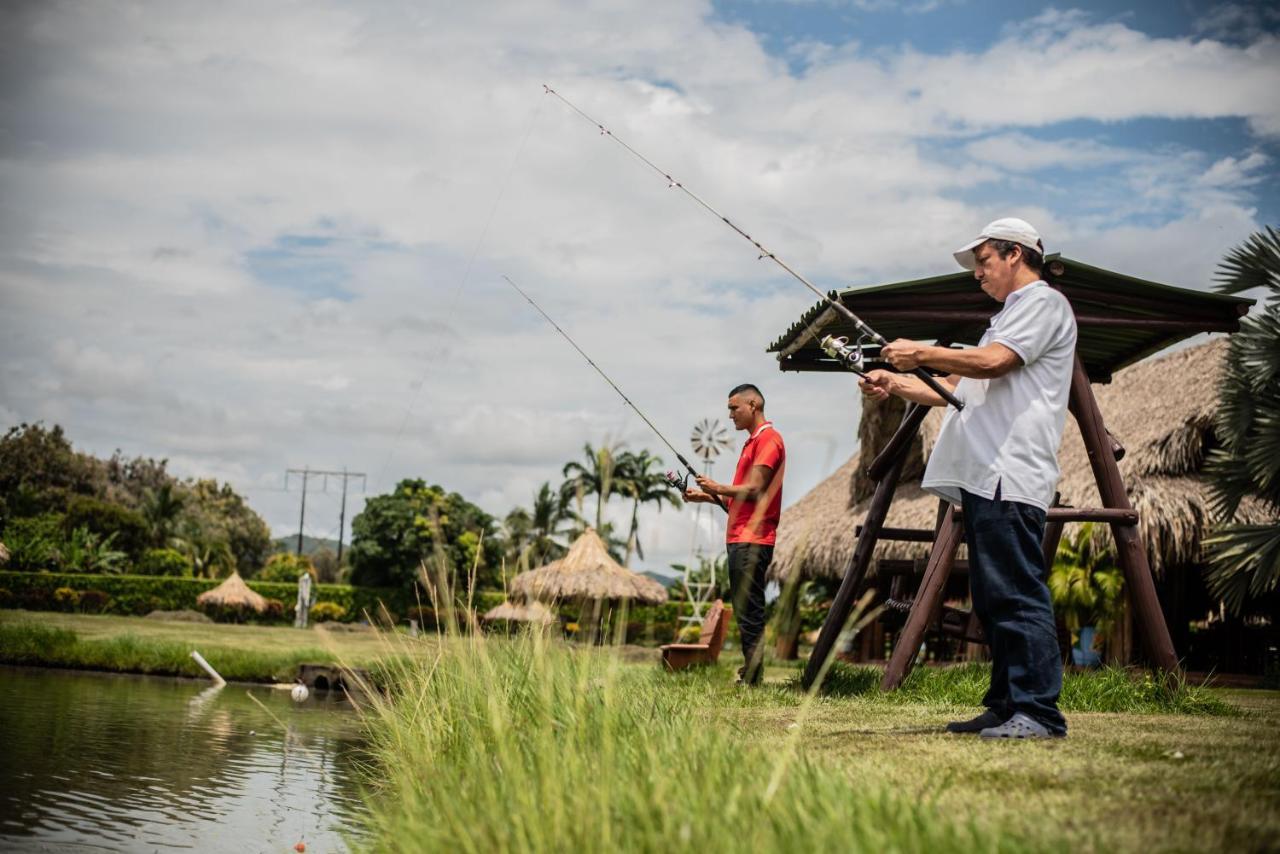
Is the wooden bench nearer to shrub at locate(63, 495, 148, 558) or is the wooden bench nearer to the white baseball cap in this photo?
the white baseball cap

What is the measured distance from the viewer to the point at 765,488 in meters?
6.90

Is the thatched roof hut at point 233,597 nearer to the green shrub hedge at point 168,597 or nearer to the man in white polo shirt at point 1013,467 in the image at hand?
the green shrub hedge at point 168,597

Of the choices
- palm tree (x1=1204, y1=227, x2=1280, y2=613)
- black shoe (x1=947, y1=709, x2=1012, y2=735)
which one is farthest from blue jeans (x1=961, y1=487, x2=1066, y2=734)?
palm tree (x1=1204, y1=227, x2=1280, y2=613)

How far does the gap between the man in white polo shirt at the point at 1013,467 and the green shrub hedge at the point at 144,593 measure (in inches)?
1334

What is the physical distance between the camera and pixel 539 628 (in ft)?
15.3

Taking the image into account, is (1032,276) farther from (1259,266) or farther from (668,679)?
(1259,266)

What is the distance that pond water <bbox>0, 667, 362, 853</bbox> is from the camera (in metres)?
6.04

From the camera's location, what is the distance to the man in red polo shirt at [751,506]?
6676mm

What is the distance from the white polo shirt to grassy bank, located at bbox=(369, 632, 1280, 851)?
2.92 feet

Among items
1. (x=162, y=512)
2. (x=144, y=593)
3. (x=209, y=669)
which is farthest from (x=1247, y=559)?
(x=162, y=512)

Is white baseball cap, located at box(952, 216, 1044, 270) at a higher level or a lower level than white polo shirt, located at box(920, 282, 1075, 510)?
higher

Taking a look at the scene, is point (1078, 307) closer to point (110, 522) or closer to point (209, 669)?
point (209, 669)

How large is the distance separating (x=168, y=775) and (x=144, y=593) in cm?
3733

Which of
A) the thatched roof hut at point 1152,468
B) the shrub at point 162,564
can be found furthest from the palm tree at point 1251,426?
the shrub at point 162,564
